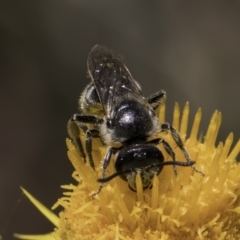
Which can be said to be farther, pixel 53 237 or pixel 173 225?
pixel 53 237

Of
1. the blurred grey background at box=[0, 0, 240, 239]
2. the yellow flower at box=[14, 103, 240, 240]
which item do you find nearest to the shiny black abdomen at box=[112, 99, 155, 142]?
the yellow flower at box=[14, 103, 240, 240]

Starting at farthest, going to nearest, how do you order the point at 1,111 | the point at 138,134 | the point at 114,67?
the point at 1,111
the point at 114,67
the point at 138,134

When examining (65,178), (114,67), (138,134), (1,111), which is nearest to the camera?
(138,134)

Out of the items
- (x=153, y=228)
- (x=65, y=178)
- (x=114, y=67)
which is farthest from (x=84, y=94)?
(x=65, y=178)

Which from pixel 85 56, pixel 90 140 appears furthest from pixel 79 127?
pixel 85 56

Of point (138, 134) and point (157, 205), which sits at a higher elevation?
point (138, 134)

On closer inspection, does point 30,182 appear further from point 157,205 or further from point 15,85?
point 157,205

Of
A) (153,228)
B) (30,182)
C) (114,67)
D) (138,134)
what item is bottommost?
(30,182)

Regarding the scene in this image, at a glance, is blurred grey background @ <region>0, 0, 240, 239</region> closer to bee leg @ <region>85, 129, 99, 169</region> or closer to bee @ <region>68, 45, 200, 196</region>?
bee @ <region>68, 45, 200, 196</region>
